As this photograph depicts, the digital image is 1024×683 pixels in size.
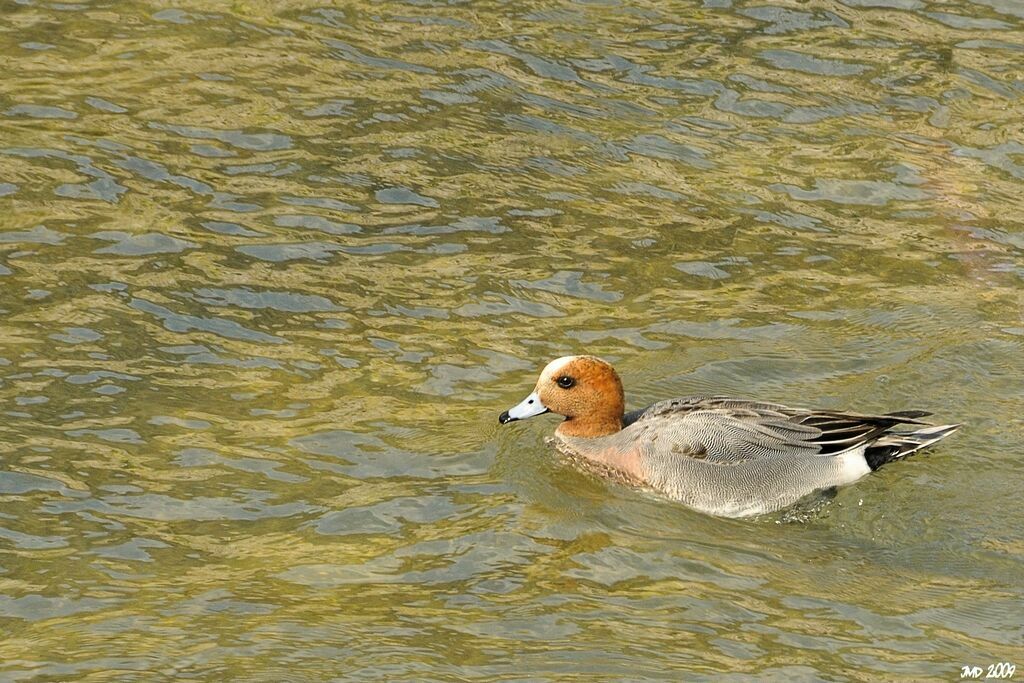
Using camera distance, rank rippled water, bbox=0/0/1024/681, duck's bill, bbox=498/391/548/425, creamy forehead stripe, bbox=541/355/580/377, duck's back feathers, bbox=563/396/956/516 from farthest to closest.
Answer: creamy forehead stripe, bbox=541/355/580/377
duck's bill, bbox=498/391/548/425
duck's back feathers, bbox=563/396/956/516
rippled water, bbox=0/0/1024/681

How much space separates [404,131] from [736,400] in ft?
15.1

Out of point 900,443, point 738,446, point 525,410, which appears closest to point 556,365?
point 525,410

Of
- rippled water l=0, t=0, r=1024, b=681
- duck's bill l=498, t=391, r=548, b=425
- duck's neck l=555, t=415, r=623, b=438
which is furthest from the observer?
duck's neck l=555, t=415, r=623, b=438

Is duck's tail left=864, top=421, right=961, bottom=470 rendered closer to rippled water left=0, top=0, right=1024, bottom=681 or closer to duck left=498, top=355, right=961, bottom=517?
duck left=498, top=355, right=961, bottom=517

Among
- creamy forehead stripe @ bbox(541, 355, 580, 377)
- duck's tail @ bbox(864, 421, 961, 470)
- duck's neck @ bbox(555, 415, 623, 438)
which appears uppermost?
creamy forehead stripe @ bbox(541, 355, 580, 377)

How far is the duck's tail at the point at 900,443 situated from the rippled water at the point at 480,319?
0.53ft

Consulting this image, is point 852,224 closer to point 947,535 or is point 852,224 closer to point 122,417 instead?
point 947,535

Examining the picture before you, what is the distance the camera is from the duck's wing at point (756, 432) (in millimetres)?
8750

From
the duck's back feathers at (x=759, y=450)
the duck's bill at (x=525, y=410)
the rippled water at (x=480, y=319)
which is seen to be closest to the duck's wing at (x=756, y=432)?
the duck's back feathers at (x=759, y=450)

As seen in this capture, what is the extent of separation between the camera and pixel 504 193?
38.7 ft

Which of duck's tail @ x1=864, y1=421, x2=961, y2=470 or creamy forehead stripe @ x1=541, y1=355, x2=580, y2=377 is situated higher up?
creamy forehead stripe @ x1=541, y1=355, x2=580, y2=377

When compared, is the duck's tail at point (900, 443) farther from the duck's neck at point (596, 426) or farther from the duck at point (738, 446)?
the duck's neck at point (596, 426)

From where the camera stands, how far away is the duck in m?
8.73

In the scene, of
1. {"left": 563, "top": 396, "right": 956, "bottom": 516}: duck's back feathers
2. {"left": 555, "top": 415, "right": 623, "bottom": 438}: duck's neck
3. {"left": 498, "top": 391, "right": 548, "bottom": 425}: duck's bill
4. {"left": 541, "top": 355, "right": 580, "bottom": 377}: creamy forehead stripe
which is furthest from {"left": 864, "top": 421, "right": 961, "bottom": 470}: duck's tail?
{"left": 498, "top": 391, "right": 548, "bottom": 425}: duck's bill
